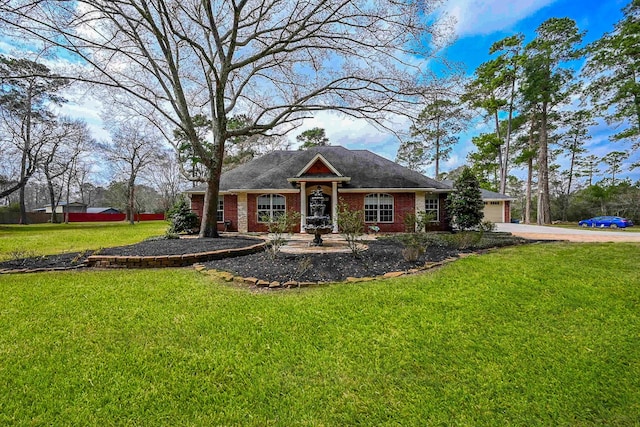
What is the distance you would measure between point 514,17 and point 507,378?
947 centimetres

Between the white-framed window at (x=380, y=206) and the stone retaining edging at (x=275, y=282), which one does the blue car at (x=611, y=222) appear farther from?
the stone retaining edging at (x=275, y=282)

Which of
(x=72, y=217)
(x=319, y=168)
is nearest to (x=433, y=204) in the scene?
(x=319, y=168)

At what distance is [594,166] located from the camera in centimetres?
2898

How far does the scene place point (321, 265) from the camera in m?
5.99

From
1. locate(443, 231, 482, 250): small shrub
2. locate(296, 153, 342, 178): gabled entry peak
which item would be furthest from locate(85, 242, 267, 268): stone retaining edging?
locate(296, 153, 342, 178): gabled entry peak

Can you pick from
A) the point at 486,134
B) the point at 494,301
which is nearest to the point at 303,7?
the point at 494,301

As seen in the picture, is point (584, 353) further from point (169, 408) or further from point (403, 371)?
point (169, 408)

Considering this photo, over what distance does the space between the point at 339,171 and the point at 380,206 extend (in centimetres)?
315

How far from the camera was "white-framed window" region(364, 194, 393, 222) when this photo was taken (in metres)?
14.7

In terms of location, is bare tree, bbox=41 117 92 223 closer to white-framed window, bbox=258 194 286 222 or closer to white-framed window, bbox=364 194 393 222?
white-framed window, bbox=258 194 286 222

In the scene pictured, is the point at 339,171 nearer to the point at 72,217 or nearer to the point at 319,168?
the point at 319,168

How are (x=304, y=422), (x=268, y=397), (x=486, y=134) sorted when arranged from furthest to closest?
(x=486, y=134)
(x=268, y=397)
(x=304, y=422)

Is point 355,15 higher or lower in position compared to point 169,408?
higher

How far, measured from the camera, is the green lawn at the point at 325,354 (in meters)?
2.11
